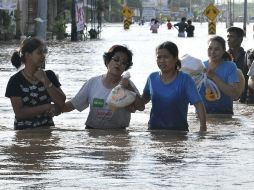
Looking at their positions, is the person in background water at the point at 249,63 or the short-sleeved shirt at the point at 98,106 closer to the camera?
the short-sleeved shirt at the point at 98,106

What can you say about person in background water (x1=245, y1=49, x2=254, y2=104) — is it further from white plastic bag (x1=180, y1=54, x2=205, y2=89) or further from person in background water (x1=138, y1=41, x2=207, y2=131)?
person in background water (x1=138, y1=41, x2=207, y2=131)

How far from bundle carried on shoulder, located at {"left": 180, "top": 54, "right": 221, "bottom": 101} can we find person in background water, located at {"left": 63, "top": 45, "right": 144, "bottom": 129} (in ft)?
4.63

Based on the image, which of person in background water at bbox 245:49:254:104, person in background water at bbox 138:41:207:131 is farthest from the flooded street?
person in background water at bbox 245:49:254:104

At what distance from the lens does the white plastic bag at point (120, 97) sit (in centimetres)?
988

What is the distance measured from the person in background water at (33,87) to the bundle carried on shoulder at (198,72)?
6.75ft

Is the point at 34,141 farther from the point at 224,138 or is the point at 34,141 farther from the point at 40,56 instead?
the point at 224,138

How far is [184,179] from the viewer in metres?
7.84

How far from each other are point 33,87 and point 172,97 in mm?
1343

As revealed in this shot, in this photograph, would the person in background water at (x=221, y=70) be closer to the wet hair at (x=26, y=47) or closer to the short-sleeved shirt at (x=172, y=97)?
the short-sleeved shirt at (x=172, y=97)

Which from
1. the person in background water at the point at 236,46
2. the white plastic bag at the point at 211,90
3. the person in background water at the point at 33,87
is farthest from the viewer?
the person in background water at the point at 236,46

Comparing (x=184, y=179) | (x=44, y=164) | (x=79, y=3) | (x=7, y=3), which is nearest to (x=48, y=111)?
(x=44, y=164)

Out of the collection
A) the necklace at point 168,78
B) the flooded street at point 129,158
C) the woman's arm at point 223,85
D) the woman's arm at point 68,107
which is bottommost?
the flooded street at point 129,158

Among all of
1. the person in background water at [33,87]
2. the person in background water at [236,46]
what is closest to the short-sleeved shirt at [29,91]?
the person in background water at [33,87]

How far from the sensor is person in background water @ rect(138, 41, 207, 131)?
10.1m
